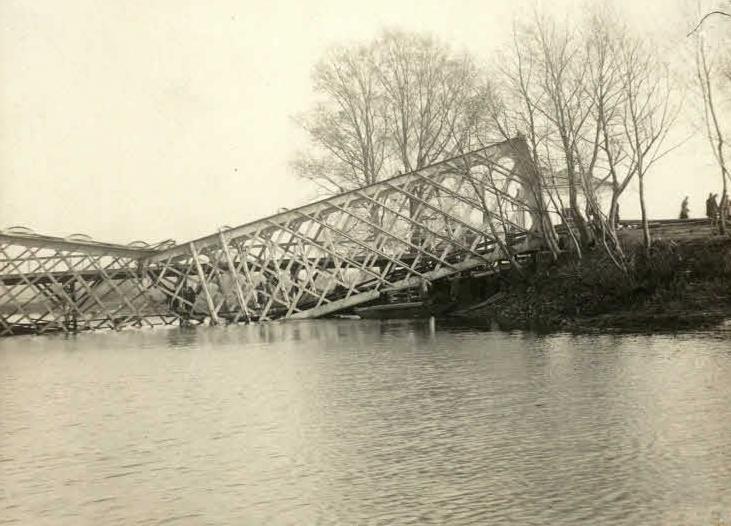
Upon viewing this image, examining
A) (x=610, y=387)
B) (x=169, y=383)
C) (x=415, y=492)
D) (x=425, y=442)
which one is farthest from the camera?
(x=169, y=383)

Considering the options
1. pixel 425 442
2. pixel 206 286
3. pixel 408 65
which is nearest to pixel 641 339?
pixel 425 442

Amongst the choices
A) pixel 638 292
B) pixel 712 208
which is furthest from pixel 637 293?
pixel 712 208

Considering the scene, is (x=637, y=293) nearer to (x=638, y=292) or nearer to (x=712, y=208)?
(x=638, y=292)

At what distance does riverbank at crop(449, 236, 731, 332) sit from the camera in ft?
85.6

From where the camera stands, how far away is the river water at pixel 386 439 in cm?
877

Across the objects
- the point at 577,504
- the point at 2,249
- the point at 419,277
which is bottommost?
the point at 577,504

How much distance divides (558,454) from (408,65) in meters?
36.2

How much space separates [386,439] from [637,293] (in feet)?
60.6

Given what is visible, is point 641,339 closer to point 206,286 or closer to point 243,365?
point 243,365

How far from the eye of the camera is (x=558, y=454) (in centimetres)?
1047

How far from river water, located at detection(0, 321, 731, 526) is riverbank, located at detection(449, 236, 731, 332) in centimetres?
452

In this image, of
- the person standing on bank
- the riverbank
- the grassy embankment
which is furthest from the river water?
the person standing on bank

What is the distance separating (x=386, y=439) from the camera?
11836 mm

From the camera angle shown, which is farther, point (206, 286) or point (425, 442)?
point (206, 286)
